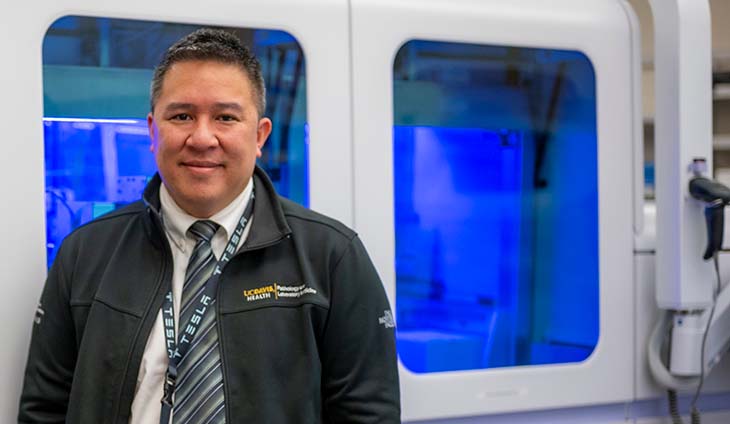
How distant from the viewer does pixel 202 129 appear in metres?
1.56

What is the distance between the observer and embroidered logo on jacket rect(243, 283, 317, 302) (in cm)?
162

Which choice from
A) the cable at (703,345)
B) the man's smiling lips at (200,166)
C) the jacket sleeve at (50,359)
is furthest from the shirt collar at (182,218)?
the cable at (703,345)

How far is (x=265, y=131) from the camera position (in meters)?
1.72

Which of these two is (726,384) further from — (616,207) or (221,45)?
(221,45)

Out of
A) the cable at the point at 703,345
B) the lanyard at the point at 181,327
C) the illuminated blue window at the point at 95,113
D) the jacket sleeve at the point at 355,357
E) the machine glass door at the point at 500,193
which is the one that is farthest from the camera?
the cable at the point at 703,345

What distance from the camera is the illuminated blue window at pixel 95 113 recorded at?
1.77 meters

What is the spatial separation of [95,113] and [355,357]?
27.5 inches

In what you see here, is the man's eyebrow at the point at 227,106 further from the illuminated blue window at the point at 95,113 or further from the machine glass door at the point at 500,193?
the machine glass door at the point at 500,193

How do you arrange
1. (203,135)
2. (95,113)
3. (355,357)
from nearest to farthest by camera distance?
(203,135), (355,357), (95,113)

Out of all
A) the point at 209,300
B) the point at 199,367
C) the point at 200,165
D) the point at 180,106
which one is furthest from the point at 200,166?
the point at 199,367

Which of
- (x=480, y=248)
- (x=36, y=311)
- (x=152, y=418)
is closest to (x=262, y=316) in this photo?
(x=152, y=418)

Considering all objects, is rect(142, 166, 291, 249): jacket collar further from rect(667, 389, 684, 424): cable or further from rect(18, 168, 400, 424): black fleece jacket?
rect(667, 389, 684, 424): cable

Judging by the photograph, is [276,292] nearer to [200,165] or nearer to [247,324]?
[247,324]

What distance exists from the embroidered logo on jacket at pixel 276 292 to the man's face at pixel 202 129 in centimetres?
18
